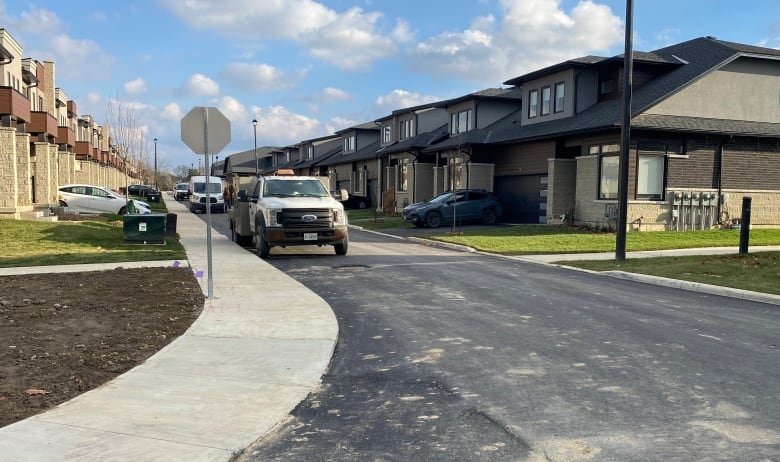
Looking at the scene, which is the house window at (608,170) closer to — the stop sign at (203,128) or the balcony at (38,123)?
the stop sign at (203,128)

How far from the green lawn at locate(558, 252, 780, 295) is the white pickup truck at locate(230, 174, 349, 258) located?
227 inches

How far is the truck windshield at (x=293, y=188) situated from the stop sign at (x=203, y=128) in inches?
253

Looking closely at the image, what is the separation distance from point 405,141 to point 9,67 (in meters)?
22.5

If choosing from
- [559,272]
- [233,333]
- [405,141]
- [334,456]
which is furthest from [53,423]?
[405,141]

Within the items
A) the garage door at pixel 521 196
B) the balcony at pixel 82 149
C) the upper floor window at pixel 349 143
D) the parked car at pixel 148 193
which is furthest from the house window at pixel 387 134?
the balcony at pixel 82 149

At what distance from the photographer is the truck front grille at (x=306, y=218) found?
46.8 ft

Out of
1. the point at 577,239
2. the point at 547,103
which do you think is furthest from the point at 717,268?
the point at 547,103

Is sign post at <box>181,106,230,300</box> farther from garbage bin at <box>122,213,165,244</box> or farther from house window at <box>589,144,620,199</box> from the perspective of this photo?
house window at <box>589,144,620,199</box>

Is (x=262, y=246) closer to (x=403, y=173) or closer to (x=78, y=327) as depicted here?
(x=78, y=327)

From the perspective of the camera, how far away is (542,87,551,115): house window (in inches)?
1075

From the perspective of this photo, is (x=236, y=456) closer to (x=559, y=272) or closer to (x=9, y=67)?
(x=559, y=272)

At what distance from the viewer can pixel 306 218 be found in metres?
14.4

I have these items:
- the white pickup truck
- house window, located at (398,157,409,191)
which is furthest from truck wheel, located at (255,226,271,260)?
house window, located at (398,157,409,191)

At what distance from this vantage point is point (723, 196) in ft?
74.2
